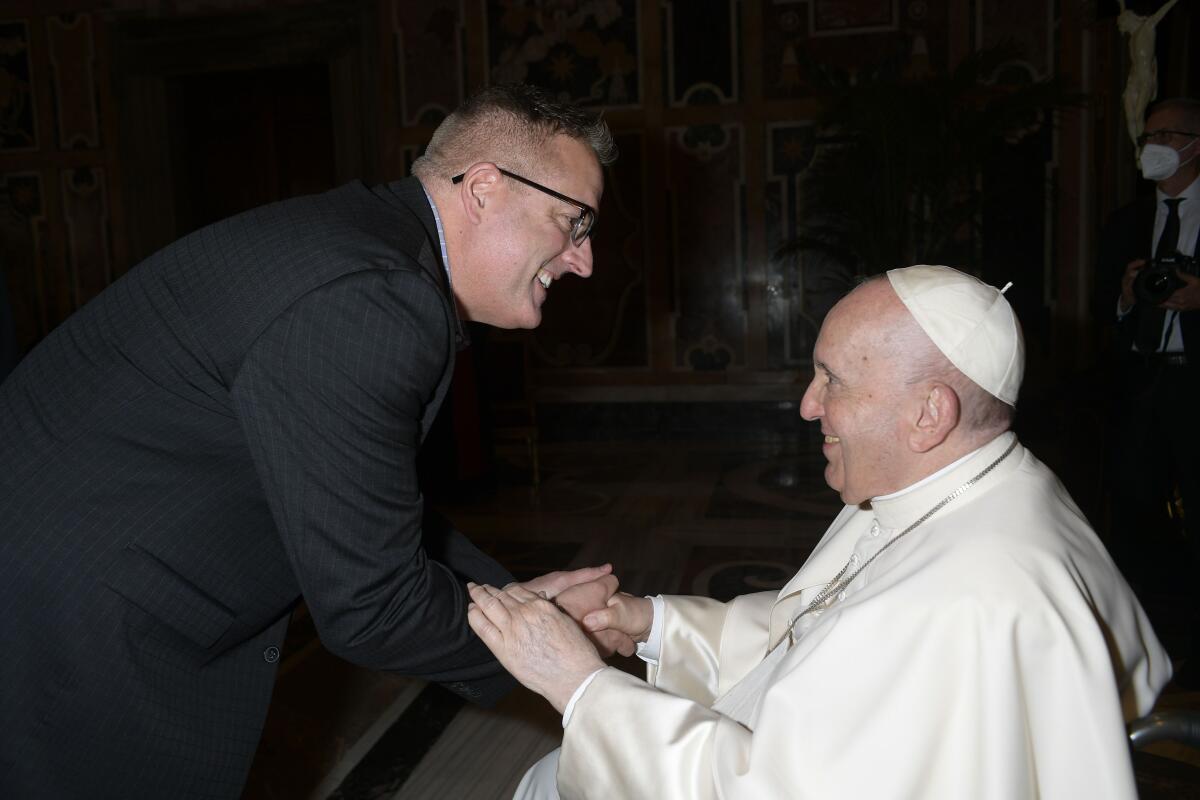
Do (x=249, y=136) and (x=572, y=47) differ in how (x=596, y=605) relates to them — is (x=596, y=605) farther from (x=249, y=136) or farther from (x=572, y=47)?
(x=249, y=136)

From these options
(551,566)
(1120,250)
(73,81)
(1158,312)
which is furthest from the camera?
(73,81)

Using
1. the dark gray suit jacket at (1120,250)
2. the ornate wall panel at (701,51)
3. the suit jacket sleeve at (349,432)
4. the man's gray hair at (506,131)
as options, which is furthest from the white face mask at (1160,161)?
the ornate wall panel at (701,51)

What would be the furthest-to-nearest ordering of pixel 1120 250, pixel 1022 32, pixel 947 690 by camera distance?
pixel 1022 32 → pixel 1120 250 → pixel 947 690

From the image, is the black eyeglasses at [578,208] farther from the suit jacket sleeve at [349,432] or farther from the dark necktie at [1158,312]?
the dark necktie at [1158,312]

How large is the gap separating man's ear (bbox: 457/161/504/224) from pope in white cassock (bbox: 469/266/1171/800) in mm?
685

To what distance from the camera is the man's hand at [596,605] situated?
211 centimetres

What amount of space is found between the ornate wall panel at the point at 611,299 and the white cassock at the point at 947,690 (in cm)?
708

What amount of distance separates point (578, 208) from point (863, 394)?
657 mm

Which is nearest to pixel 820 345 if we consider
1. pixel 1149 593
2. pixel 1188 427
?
pixel 1188 427

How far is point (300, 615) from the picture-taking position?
4.68m

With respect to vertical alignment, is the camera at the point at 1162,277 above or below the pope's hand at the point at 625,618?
above

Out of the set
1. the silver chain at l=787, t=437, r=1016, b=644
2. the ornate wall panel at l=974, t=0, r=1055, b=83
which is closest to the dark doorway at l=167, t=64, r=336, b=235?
the ornate wall panel at l=974, t=0, r=1055, b=83

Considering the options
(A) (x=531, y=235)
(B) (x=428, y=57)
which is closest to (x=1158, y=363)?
(A) (x=531, y=235)

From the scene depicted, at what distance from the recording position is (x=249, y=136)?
32.5 ft
